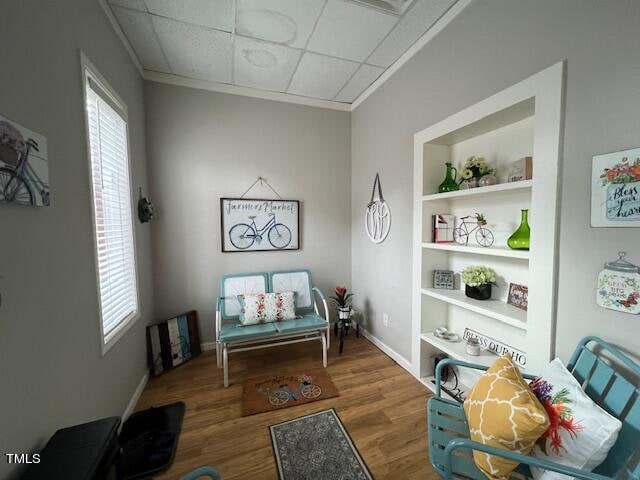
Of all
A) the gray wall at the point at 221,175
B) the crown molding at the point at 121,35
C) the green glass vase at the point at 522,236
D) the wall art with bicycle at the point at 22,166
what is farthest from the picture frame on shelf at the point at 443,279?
the crown molding at the point at 121,35

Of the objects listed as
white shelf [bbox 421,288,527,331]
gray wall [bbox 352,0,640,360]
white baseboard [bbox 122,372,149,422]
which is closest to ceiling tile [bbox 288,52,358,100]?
gray wall [bbox 352,0,640,360]

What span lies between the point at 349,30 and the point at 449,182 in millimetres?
1353

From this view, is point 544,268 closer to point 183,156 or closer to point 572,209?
point 572,209

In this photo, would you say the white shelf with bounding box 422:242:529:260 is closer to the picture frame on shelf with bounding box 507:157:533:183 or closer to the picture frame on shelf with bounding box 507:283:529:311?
the picture frame on shelf with bounding box 507:283:529:311

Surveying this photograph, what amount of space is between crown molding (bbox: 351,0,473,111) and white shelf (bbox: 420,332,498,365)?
2269 millimetres

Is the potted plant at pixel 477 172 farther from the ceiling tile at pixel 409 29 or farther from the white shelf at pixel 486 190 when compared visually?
the ceiling tile at pixel 409 29

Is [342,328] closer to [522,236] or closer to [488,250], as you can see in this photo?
[488,250]

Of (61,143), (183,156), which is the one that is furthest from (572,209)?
(183,156)

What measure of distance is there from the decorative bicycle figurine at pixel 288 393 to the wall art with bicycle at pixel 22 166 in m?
1.79

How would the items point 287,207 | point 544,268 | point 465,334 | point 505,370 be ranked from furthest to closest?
point 287,207 → point 465,334 → point 544,268 → point 505,370

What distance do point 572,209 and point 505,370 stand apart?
796mm

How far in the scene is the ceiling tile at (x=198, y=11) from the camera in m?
1.65

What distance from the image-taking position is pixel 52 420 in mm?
1012

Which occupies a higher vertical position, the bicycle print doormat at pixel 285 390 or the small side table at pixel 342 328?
the small side table at pixel 342 328
